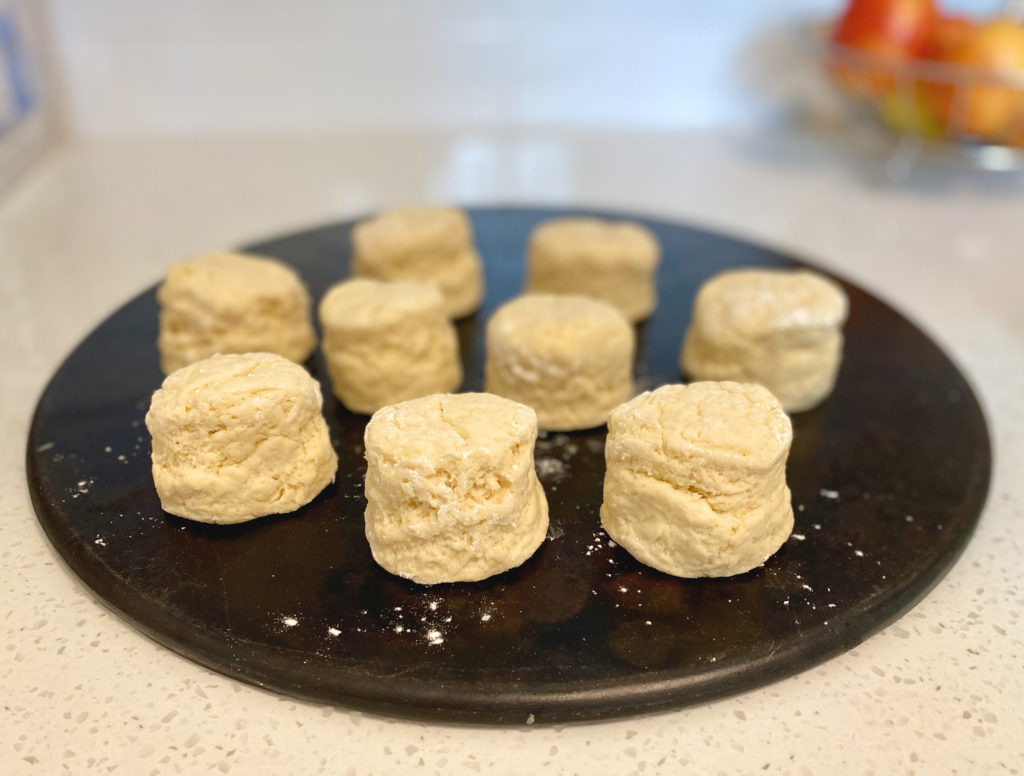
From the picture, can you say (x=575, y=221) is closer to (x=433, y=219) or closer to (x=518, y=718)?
(x=433, y=219)

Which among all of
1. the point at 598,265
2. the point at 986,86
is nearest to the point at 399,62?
the point at 598,265

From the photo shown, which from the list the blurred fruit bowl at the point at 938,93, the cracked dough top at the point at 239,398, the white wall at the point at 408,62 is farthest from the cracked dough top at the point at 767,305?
the white wall at the point at 408,62

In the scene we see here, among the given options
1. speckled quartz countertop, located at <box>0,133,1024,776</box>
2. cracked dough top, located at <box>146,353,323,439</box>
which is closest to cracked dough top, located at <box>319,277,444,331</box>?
cracked dough top, located at <box>146,353,323,439</box>

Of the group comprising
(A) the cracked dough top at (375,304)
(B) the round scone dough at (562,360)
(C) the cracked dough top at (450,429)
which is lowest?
(B) the round scone dough at (562,360)

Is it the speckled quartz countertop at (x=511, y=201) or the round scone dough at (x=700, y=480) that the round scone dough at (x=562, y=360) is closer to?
the round scone dough at (x=700, y=480)

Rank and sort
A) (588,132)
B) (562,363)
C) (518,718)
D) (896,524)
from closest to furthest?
(518,718) → (896,524) → (562,363) → (588,132)

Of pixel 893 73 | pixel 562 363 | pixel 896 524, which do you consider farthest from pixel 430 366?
pixel 893 73
